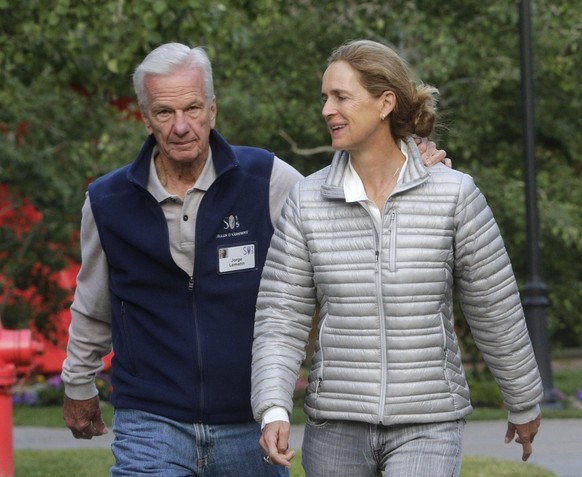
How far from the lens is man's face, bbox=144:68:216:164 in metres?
4.54

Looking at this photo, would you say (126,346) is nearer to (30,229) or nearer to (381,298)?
(381,298)

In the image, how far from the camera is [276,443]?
4.02m

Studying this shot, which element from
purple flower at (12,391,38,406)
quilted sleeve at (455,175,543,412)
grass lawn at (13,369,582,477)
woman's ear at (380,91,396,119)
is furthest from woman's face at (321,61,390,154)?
purple flower at (12,391,38,406)

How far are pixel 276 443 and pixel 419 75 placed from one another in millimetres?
10342

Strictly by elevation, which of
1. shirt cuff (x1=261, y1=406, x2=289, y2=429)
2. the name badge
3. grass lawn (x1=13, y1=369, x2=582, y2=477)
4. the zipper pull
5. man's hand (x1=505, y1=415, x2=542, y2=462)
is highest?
the name badge

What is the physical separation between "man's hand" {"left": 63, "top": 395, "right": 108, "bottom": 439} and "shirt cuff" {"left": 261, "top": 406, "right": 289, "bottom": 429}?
1.00 metres

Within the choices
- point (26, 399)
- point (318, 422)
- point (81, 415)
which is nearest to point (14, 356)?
point (81, 415)

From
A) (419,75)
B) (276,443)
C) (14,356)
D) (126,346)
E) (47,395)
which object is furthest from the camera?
(47,395)

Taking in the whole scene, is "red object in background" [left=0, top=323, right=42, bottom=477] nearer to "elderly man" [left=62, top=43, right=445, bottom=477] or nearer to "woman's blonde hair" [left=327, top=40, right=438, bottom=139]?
"elderly man" [left=62, top=43, right=445, bottom=477]

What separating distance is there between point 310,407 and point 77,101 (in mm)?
10823

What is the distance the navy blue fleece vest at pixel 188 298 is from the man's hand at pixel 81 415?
0.77 feet

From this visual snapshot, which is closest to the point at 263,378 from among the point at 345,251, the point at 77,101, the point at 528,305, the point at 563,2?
the point at 345,251

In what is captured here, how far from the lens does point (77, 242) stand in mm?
15531

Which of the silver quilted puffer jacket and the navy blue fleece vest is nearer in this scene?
the silver quilted puffer jacket
